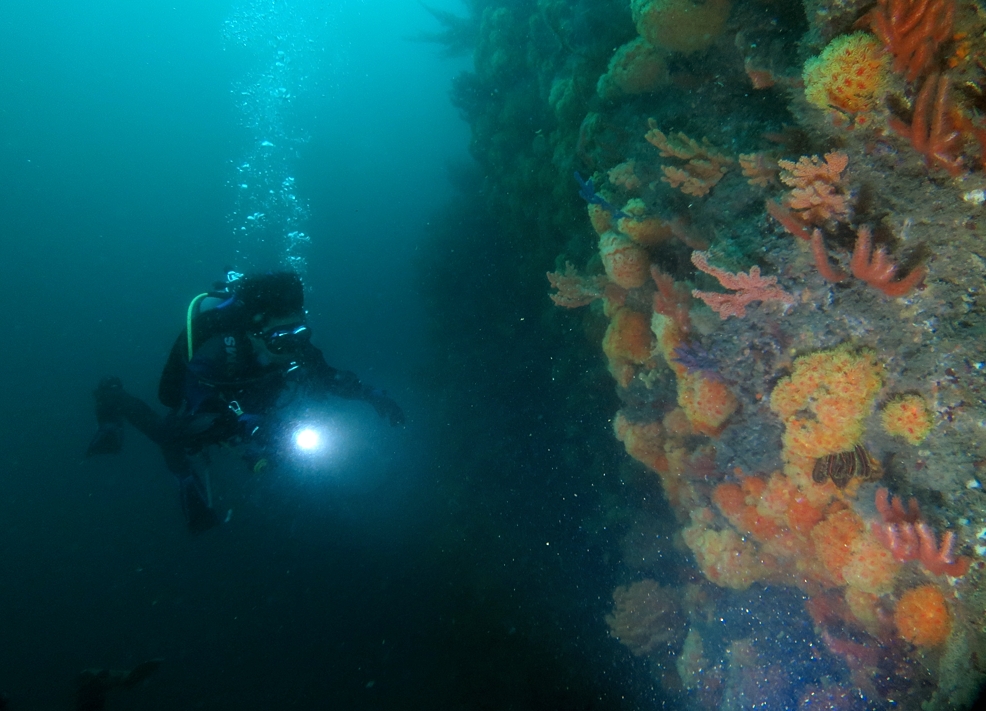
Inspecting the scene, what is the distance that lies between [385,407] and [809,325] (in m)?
5.80

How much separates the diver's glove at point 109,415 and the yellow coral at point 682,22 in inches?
423

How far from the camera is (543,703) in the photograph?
7.16 metres

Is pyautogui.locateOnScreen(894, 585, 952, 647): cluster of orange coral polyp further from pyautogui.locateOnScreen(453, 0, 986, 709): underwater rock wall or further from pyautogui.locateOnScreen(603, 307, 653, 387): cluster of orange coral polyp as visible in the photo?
pyautogui.locateOnScreen(603, 307, 653, 387): cluster of orange coral polyp

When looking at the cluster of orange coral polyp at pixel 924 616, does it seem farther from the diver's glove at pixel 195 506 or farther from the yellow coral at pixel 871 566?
the diver's glove at pixel 195 506

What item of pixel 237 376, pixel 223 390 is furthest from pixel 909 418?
pixel 223 390

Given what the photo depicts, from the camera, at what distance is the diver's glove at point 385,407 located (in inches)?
277

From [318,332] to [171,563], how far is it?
18.7 metres

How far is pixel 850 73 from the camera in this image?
220cm

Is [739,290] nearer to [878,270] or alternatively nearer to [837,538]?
[878,270]

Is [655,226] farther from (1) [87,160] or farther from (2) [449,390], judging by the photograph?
(1) [87,160]

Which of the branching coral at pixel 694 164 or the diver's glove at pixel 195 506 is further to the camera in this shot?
the diver's glove at pixel 195 506

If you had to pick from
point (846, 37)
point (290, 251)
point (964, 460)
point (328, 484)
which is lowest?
point (290, 251)

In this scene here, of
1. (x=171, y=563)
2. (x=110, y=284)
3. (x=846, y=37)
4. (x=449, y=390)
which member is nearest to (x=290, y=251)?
(x=110, y=284)

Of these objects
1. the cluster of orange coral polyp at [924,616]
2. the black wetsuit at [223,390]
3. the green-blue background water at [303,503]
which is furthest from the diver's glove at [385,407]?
the cluster of orange coral polyp at [924,616]
